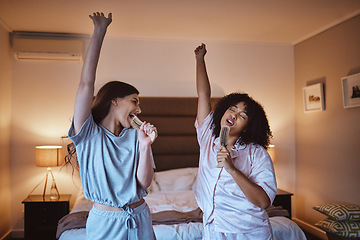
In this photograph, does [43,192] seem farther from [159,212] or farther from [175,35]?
[175,35]

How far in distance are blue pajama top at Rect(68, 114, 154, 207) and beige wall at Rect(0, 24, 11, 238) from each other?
3.10 meters

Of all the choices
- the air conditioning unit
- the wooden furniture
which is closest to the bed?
the wooden furniture

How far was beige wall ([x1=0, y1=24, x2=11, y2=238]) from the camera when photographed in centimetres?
390

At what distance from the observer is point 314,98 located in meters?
4.32

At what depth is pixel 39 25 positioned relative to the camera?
13.0 feet

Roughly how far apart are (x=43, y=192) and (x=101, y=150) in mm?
3300

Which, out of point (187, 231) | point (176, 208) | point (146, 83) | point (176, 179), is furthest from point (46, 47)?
point (187, 231)

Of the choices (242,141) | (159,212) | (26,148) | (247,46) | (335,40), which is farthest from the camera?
(247,46)

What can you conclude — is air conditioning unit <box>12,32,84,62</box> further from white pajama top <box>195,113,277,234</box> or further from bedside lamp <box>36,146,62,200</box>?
white pajama top <box>195,113,277,234</box>

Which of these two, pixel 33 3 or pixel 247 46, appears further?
pixel 247 46

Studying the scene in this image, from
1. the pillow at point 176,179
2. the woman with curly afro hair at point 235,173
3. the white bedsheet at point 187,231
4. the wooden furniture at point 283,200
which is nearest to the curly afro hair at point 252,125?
the woman with curly afro hair at point 235,173

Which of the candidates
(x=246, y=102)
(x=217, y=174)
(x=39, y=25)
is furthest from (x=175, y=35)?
(x=217, y=174)

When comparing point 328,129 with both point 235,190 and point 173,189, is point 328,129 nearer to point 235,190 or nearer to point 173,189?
point 173,189

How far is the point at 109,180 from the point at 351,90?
10.6 ft
